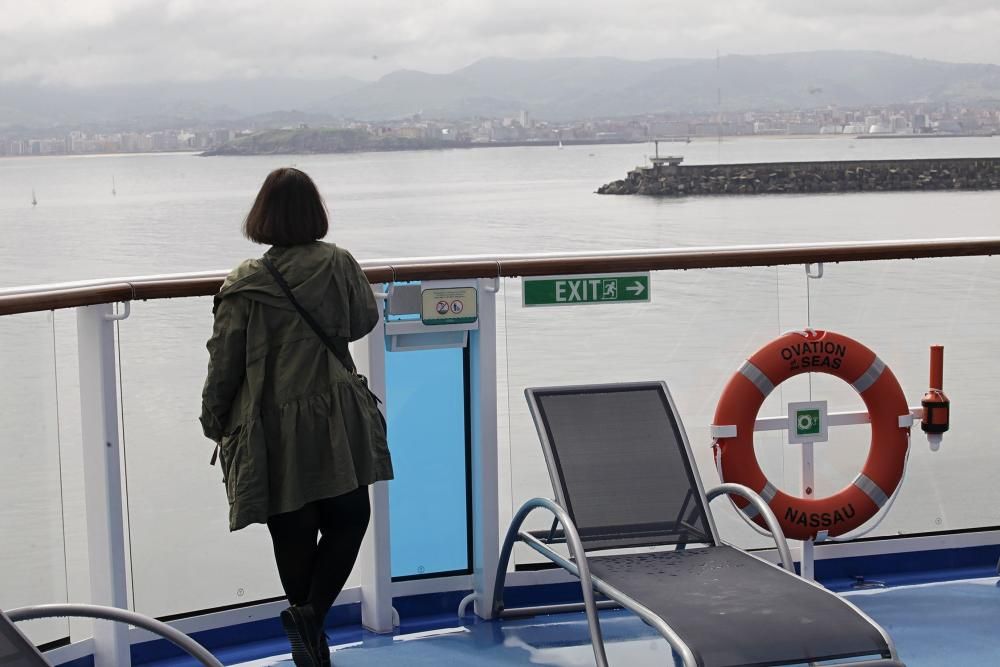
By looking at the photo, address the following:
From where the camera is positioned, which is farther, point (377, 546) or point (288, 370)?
point (377, 546)

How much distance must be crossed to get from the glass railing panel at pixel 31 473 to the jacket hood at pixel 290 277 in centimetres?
48

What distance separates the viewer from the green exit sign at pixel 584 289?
329 centimetres

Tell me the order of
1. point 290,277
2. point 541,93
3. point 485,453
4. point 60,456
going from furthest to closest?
1. point 541,93
2. point 485,453
3. point 60,456
4. point 290,277

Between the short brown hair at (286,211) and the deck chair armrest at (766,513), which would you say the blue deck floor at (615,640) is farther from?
the short brown hair at (286,211)

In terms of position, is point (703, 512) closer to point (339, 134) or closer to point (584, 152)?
point (339, 134)

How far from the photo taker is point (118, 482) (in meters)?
2.93

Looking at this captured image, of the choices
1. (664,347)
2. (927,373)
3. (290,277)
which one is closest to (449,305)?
(664,347)

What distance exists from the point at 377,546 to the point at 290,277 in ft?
3.15

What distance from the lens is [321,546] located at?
2752mm

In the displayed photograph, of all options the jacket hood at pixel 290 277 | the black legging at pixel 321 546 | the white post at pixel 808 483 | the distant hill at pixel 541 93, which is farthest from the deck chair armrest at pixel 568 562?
the distant hill at pixel 541 93

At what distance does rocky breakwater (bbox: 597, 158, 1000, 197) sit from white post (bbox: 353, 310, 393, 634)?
37.0 meters

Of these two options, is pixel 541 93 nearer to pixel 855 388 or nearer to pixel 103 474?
pixel 855 388

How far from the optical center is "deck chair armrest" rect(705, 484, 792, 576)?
280cm

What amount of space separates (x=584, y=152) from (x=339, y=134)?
39.5 feet
